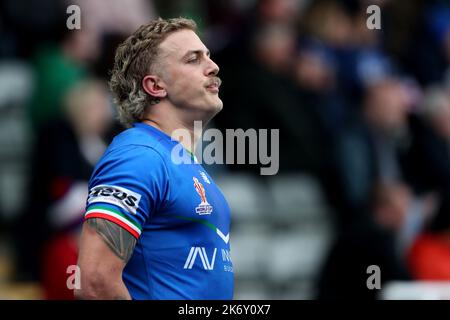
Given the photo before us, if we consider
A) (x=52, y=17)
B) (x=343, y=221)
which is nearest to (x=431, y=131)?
(x=343, y=221)

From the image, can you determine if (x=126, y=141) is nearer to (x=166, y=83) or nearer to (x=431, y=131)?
(x=166, y=83)

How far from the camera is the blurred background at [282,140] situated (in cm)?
819

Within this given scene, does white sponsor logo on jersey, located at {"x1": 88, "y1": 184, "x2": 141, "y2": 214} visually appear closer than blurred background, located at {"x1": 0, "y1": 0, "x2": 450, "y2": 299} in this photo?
Yes

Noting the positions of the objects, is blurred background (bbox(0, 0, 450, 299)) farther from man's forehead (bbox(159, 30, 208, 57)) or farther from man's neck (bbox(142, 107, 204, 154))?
man's forehead (bbox(159, 30, 208, 57))

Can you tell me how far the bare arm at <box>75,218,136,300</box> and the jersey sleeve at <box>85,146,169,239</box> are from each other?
4 centimetres

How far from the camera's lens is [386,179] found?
10195mm

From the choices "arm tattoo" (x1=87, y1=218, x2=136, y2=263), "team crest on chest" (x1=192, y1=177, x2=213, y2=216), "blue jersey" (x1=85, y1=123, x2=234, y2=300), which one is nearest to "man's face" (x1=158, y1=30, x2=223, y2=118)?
"blue jersey" (x1=85, y1=123, x2=234, y2=300)

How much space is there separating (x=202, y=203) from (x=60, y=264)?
3293 millimetres

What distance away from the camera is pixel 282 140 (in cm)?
1028

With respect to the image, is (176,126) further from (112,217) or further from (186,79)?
(112,217)

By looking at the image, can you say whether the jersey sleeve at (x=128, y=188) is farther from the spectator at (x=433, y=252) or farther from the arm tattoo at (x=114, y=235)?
the spectator at (x=433, y=252)

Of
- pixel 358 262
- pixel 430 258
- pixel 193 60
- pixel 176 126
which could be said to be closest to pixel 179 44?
pixel 193 60

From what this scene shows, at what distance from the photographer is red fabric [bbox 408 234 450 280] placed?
9.02 metres

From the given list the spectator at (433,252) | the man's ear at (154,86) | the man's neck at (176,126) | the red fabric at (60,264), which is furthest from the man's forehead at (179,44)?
the spectator at (433,252)
